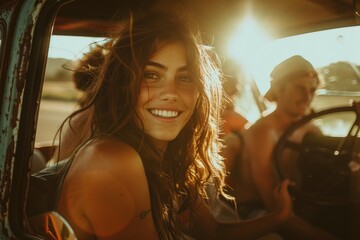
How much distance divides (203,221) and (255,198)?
0.78 meters

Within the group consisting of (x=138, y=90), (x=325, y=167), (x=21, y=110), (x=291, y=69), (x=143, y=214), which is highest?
(x=291, y=69)

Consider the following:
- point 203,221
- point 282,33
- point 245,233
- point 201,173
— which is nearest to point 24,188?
point 201,173

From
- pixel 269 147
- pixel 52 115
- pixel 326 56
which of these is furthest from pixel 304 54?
pixel 52 115

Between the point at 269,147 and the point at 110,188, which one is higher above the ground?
the point at 269,147

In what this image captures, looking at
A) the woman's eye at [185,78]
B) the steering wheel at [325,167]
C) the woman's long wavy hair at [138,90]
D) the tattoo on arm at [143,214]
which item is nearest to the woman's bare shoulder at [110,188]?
the tattoo on arm at [143,214]

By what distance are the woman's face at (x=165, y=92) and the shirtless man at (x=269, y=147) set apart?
0.74 m

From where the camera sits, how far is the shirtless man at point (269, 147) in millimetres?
2285

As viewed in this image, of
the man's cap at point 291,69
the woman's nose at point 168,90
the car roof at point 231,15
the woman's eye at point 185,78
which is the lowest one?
the woman's nose at point 168,90

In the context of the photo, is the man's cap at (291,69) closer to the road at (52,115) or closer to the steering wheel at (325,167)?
the steering wheel at (325,167)

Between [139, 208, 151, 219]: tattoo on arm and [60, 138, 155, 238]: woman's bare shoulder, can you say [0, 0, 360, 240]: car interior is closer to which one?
[60, 138, 155, 238]: woman's bare shoulder

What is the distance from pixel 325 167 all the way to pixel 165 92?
127 centimetres

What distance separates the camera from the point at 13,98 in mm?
1307

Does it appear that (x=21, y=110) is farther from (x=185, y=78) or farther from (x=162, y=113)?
(x=185, y=78)

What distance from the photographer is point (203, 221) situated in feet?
7.00
